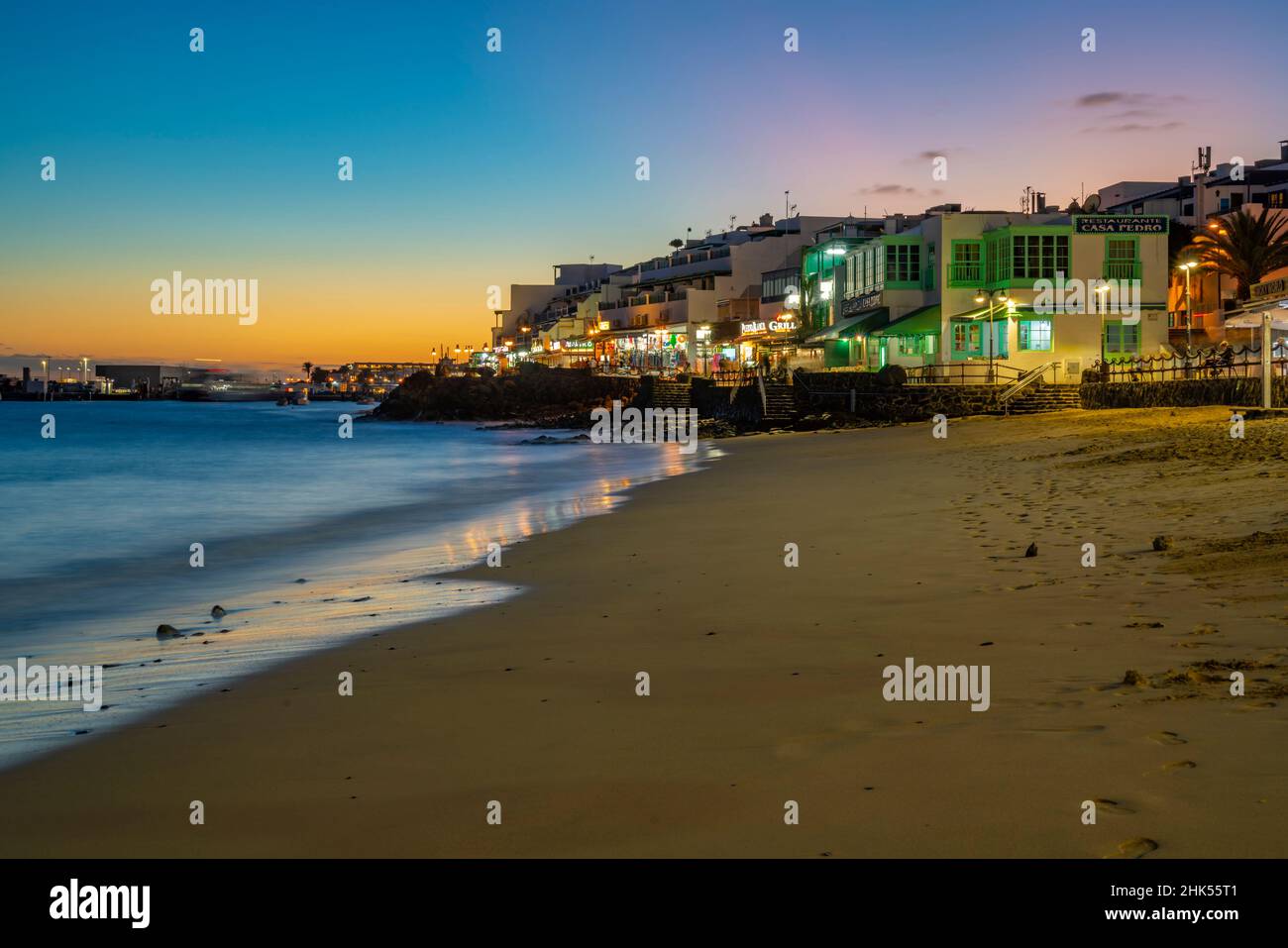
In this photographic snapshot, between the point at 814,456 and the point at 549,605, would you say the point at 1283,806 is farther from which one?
the point at 814,456

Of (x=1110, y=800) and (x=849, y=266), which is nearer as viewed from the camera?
(x=1110, y=800)

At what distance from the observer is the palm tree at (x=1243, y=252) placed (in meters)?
55.6

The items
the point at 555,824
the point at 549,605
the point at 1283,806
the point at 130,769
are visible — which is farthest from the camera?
the point at 549,605

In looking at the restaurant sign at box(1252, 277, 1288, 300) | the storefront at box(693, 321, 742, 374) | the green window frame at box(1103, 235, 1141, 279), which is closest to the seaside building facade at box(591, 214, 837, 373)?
the storefront at box(693, 321, 742, 374)

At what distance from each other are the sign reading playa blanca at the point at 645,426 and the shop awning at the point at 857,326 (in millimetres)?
8408

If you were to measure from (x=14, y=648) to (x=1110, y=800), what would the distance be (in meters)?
11.4

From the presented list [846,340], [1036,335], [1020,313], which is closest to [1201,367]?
[1036,335]

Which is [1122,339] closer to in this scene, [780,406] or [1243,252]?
[1243,252]

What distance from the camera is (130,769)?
21.4 feet

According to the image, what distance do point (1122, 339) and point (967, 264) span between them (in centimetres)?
769

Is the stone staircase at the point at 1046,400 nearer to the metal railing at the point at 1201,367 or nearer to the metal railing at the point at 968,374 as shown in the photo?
the metal railing at the point at 1201,367

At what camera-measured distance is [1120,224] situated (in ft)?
161

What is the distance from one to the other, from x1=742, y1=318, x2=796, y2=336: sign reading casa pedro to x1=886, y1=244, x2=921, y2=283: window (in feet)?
70.1
